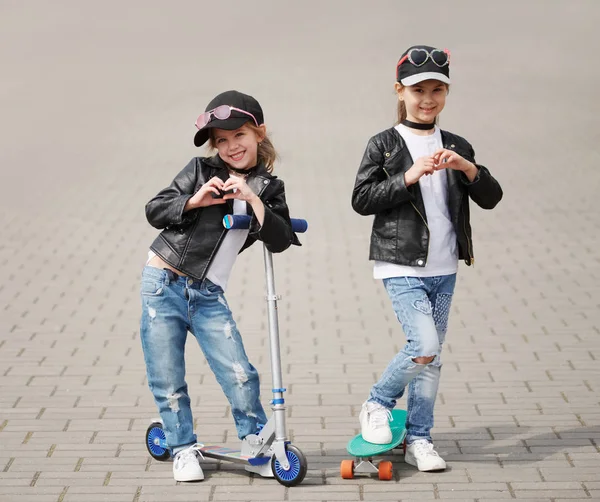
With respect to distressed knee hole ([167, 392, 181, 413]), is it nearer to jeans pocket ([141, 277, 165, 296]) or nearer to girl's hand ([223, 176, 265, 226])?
jeans pocket ([141, 277, 165, 296])

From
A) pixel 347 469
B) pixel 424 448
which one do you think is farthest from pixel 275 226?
pixel 424 448

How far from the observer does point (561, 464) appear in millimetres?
5043

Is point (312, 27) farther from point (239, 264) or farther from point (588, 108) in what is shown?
point (239, 264)

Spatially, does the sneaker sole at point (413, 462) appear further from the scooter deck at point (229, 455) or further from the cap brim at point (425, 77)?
the cap brim at point (425, 77)

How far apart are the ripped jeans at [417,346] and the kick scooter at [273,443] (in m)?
0.51

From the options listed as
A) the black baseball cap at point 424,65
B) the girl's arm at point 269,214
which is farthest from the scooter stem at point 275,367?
the black baseball cap at point 424,65

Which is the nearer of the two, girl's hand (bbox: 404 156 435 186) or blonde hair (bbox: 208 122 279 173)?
girl's hand (bbox: 404 156 435 186)

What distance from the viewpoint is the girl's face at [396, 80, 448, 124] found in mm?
4895

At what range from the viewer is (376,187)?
15.9 feet

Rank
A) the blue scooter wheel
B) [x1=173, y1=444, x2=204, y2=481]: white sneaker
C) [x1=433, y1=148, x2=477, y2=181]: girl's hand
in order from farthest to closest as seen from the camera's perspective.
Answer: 1. the blue scooter wheel
2. [x1=173, y1=444, x2=204, y2=481]: white sneaker
3. [x1=433, y1=148, x2=477, y2=181]: girl's hand

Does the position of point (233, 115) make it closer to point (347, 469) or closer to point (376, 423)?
point (376, 423)

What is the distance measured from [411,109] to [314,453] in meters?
1.67

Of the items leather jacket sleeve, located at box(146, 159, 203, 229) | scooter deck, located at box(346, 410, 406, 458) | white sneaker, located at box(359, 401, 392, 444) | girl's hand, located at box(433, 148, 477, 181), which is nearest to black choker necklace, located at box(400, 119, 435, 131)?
girl's hand, located at box(433, 148, 477, 181)

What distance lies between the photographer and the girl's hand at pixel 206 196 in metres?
4.60
